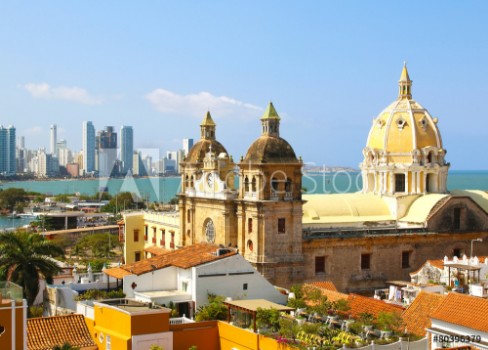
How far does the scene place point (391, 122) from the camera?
51.4 m

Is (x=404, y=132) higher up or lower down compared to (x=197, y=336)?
higher up

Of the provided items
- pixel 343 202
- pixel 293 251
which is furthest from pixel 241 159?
pixel 343 202

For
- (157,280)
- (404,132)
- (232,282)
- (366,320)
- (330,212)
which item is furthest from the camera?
(404,132)

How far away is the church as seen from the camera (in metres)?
40.3

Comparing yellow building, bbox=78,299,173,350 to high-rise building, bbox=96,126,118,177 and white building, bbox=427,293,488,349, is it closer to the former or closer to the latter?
white building, bbox=427,293,488,349

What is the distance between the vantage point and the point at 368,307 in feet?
94.1

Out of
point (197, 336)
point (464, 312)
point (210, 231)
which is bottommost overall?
point (197, 336)

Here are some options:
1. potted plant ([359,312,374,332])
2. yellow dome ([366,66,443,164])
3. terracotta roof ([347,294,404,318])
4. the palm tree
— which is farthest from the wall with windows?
potted plant ([359,312,374,332])

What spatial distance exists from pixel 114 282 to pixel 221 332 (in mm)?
9899

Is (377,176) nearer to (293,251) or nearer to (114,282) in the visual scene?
(293,251)

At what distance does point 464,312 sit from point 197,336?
809cm

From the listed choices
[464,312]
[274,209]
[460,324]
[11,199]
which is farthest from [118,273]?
[11,199]

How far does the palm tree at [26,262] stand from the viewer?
33.5 meters

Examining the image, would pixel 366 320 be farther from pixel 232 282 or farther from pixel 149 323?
pixel 232 282
